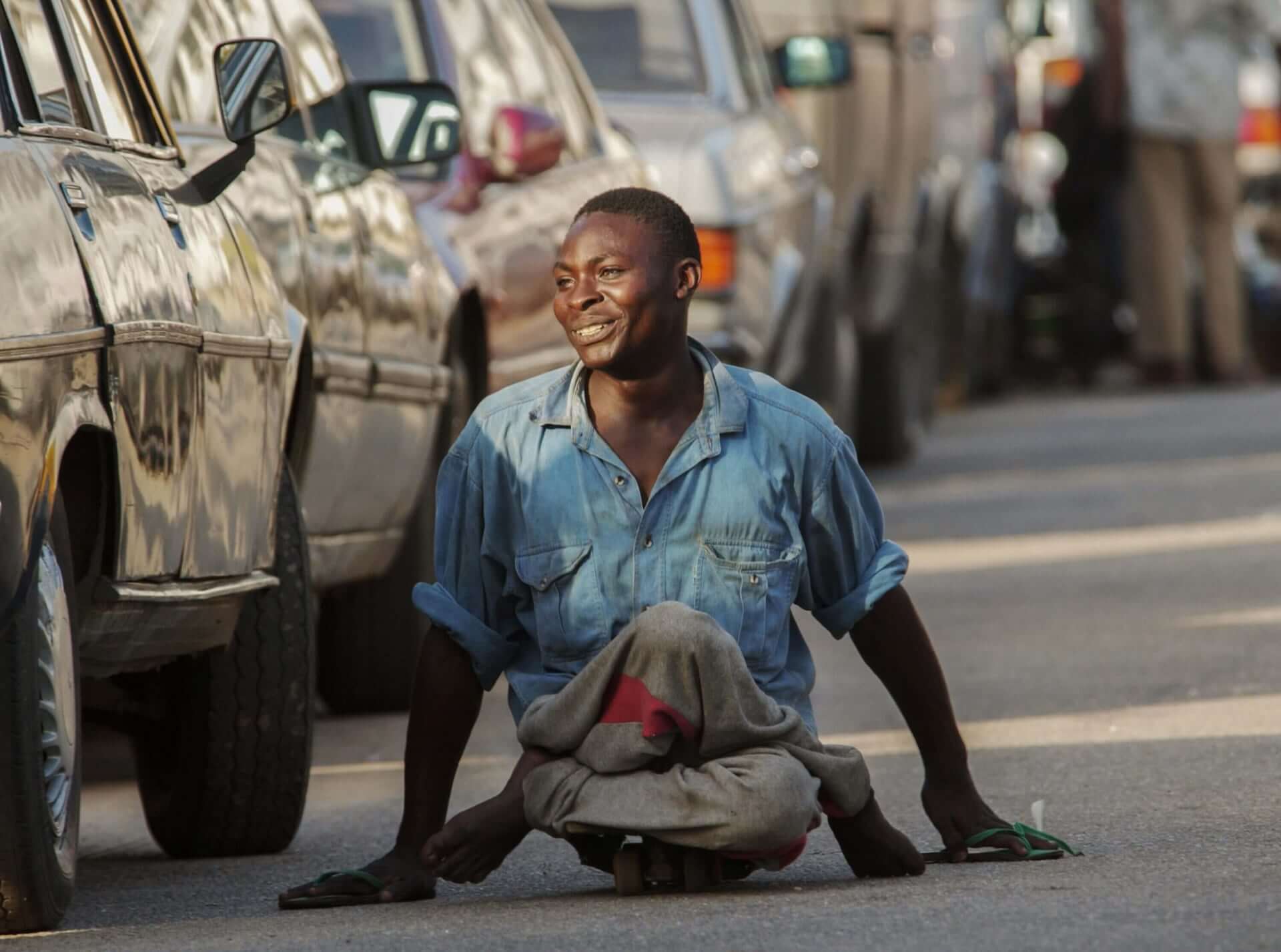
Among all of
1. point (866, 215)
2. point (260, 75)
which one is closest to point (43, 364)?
point (260, 75)

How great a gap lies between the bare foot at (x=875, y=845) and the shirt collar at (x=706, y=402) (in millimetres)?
617

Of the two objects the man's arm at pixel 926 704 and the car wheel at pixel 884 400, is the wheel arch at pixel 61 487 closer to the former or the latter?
the man's arm at pixel 926 704

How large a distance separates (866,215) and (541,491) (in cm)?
1033

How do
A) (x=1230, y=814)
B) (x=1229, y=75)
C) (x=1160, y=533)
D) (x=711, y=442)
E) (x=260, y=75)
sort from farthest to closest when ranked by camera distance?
1. (x=1229, y=75)
2. (x=1160, y=533)
3. (x=260, y=75)
4. (x=1230, y=814)
5. (x=711, y=442)

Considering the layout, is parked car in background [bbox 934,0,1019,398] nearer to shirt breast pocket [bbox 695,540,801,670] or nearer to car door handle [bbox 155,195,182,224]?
car door handle [bbox 155,195,182,224]

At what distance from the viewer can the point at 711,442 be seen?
191 inches

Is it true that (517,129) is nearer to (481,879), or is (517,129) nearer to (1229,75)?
(481,879)

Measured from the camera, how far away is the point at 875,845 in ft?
15.9

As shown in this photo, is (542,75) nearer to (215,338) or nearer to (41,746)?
(215,338)

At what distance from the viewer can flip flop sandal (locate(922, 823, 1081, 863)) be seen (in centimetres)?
492

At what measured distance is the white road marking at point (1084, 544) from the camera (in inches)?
430

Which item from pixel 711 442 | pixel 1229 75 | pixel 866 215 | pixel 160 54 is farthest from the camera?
pixel 1229 75

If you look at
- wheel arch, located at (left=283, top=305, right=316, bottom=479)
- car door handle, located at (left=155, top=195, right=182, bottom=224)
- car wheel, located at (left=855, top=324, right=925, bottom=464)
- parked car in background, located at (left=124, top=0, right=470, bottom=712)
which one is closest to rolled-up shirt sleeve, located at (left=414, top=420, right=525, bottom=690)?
→ car door handle, located at (left=155, top=195, right=182, bottom=224)

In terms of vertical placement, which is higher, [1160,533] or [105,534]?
[105,534]
